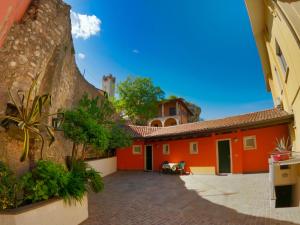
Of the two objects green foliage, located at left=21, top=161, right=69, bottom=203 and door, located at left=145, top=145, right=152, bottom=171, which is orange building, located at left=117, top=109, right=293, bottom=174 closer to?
door, located at left=145, top=145, right=152, bottom=171

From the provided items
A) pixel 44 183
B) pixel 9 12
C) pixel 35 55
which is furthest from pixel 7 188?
pixel 9 12

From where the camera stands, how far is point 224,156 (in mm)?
13750

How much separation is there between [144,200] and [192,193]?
2252mm

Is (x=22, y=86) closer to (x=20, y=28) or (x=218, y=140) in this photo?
(x=20, y=28)

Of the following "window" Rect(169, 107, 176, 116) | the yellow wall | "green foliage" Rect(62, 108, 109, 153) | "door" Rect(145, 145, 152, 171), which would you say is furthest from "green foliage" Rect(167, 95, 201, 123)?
"green foliage" Rect(62, 108, 109, 153)

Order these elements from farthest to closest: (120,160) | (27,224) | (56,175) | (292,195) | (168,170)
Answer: (120,160) → (168,170) → (292,195) → (56,175) → (27,224)

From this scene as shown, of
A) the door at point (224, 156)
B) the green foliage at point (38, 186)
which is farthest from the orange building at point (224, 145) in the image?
the green foliage at point (38, 186)

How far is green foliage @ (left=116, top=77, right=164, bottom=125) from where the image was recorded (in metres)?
33.7

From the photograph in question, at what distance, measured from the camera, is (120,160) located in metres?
→ 17.9

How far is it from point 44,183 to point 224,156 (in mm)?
11728

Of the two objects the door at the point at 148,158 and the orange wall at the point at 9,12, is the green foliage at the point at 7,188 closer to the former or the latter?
the orange wall at the point at 9,12

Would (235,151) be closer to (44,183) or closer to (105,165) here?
(105,165)

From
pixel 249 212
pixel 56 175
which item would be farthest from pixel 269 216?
pixel 56 175

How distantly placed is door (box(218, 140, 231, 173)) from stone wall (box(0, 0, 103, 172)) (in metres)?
10.4
